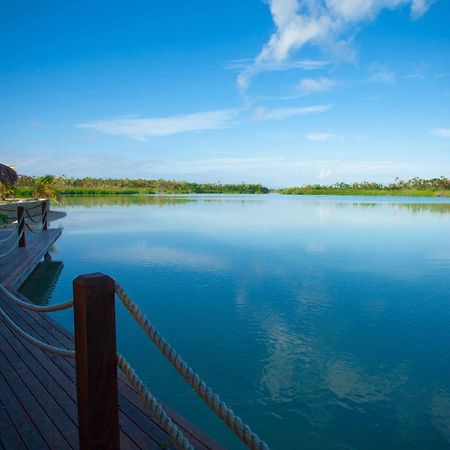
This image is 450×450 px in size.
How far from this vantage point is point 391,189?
10538 cm

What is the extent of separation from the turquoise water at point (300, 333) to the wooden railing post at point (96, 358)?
8.07ft

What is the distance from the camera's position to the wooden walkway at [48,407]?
250cm

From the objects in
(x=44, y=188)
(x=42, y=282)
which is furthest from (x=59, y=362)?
(x=44, y=188)

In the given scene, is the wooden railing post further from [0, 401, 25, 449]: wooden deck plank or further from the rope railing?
[0, 401, 25, 449]: wooden deck plank

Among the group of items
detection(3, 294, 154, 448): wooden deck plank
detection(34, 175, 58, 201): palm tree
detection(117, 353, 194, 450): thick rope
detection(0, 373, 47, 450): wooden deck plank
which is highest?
detection(34, 175, 58, 201): palm tree

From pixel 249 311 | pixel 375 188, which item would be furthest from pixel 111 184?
pixel 249 311

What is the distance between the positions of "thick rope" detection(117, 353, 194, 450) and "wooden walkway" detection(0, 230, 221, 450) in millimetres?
911

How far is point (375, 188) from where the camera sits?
114 meters

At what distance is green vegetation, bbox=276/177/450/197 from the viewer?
316ft

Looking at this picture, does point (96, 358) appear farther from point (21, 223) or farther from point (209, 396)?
point (21, 223)

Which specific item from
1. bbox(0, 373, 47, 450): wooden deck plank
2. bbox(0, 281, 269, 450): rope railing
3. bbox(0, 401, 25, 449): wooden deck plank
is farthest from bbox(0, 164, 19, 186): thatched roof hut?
bbox(0, 281, 269, 450): rope railing

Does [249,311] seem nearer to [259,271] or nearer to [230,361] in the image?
[230,361]

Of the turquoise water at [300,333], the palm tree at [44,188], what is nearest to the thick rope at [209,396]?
the turquoise water at [300,333]

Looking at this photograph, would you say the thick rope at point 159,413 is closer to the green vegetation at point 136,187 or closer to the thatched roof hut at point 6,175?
the thatched roof hut at point 6,175
